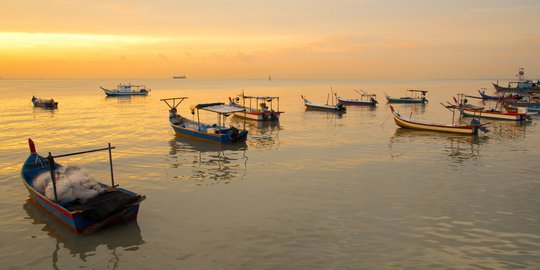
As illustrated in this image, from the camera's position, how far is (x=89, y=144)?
26.4 meters

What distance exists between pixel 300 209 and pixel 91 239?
6.87 meters

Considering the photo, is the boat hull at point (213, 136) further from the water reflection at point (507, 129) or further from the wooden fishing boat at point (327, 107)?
the wooden fishing boat at point (327, 107)

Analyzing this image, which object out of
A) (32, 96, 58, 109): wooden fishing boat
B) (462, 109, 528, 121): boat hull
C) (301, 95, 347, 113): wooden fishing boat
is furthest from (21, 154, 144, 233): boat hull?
(32, 96, 58, 109): wooden fishing boat

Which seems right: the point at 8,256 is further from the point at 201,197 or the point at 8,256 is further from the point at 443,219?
the point at 443,219

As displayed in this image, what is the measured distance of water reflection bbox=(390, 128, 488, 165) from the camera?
2231 centimetres

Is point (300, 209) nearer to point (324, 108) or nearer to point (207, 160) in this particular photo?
point (207, 160)

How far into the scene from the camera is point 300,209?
1315 cm

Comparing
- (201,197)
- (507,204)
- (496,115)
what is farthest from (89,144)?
(496,115)

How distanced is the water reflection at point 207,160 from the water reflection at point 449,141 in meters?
9.68

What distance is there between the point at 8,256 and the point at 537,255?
47.1ft

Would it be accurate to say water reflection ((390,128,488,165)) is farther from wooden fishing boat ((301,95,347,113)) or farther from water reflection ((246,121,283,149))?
wooden fishing boat ((301,95,347,113))

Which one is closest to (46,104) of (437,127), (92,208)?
(92,208)

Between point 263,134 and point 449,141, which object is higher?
point 263,134

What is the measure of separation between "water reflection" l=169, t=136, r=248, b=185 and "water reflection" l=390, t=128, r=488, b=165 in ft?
31.8
